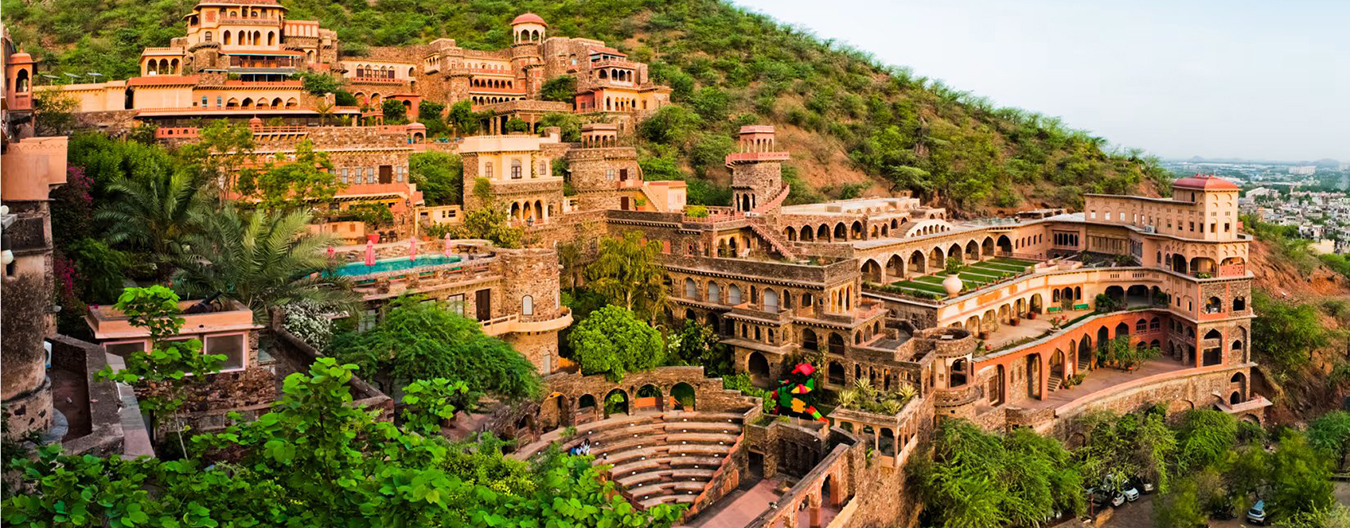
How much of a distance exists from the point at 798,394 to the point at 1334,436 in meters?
21.5

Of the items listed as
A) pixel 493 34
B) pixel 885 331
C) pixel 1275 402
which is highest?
pixel 493 34

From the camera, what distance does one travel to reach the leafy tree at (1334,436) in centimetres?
3972

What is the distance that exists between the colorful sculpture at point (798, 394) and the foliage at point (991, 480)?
3841mm

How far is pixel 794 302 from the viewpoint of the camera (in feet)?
125

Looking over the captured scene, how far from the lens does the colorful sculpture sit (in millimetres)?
34344

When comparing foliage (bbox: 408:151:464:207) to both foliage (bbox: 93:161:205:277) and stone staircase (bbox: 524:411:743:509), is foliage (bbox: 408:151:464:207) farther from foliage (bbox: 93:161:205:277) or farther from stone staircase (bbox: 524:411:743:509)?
stone staircase (bbox: 524:411:743:509)

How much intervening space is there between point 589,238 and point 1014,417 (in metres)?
17.6

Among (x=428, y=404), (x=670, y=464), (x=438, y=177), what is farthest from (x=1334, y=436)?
(x=428, y=404)

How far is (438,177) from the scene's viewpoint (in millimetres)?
40750

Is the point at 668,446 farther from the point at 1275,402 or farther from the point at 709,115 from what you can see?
the point at 709,115

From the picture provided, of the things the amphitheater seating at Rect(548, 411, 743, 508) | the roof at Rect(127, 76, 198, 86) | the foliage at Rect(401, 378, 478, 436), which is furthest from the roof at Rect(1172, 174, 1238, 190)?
the roof at Rect(127, 76, 198, 86)

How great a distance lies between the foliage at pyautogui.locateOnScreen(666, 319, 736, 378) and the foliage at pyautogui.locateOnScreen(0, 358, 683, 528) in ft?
84.9

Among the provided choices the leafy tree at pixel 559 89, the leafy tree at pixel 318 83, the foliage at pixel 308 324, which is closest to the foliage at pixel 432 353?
the foliage at pixel 308 324

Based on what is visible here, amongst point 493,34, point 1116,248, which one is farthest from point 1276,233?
point 493,34
